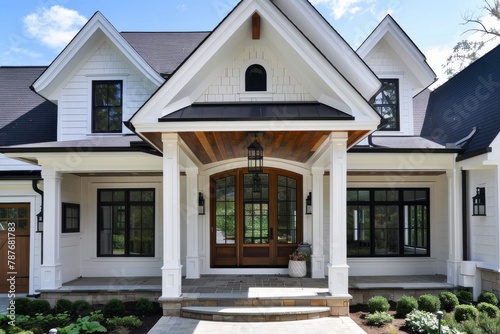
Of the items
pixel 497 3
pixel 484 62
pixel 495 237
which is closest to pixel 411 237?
pixel 495 237

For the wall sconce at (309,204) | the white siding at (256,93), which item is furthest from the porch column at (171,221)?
the wall sconce at (309,204)

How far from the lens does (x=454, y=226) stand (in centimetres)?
917

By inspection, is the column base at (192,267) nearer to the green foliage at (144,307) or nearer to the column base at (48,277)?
the green foliage at (144,307)

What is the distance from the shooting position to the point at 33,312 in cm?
804

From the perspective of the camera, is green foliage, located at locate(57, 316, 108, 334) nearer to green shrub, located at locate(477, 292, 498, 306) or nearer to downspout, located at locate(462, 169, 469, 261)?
green shrub, located at locate(477, 292, 498, 306)

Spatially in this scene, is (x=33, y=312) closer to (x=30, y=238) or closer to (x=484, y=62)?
(x=30, y=238)

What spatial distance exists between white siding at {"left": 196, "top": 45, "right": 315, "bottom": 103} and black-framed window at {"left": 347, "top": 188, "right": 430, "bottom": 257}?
4.39m

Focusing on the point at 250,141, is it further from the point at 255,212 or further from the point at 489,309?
the point at 489,309

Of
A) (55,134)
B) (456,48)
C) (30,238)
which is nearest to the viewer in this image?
(30,238)

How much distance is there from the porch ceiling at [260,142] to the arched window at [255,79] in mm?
775

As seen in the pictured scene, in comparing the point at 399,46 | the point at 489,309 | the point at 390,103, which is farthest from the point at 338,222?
the point at 399,46

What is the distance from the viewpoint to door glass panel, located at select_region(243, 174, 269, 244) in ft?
34.0

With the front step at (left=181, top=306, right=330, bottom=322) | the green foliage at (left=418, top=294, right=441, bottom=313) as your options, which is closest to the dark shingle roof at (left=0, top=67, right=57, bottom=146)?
the front step at (left=181, top=306, right=330, bottom=322)

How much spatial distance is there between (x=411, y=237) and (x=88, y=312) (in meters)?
7.67
